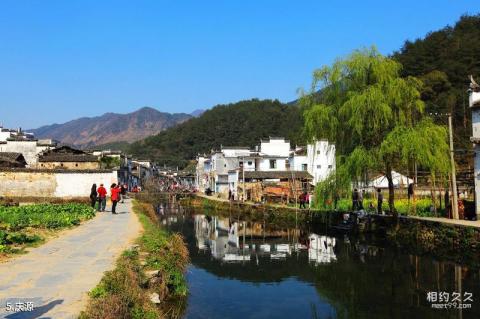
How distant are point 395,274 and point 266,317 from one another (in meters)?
6.83

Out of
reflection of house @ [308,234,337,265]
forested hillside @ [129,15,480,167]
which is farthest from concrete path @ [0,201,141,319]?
forested hillside @ [129,15,480,167]

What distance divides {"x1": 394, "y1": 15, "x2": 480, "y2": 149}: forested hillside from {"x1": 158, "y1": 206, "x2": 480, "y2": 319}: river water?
1188 inches

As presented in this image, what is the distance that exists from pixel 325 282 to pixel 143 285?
806 cm

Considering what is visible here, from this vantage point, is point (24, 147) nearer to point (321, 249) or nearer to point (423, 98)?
point (321, 249)

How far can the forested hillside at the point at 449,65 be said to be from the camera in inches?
2175

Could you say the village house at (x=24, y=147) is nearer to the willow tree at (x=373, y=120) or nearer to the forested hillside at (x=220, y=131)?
the willow tree at (x=373, y=120)

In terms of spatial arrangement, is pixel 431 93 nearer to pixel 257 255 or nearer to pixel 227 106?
pixel 257 255

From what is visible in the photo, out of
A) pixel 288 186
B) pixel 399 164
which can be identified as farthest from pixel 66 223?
pixel 288 186

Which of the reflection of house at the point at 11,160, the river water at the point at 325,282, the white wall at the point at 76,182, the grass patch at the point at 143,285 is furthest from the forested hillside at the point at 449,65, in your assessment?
the reflection of house at the point at 11,160

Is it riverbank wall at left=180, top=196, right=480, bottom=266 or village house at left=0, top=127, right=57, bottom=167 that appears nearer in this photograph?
riverbank wall at left=180, top=196, right=480, bottom=266

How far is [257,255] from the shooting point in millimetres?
22016

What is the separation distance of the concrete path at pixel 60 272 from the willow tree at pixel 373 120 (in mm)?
12474

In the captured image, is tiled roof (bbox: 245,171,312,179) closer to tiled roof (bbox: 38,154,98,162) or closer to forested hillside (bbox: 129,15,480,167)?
forested hillside (bbox: 129,15,480,167)

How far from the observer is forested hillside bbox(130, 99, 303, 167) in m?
121
